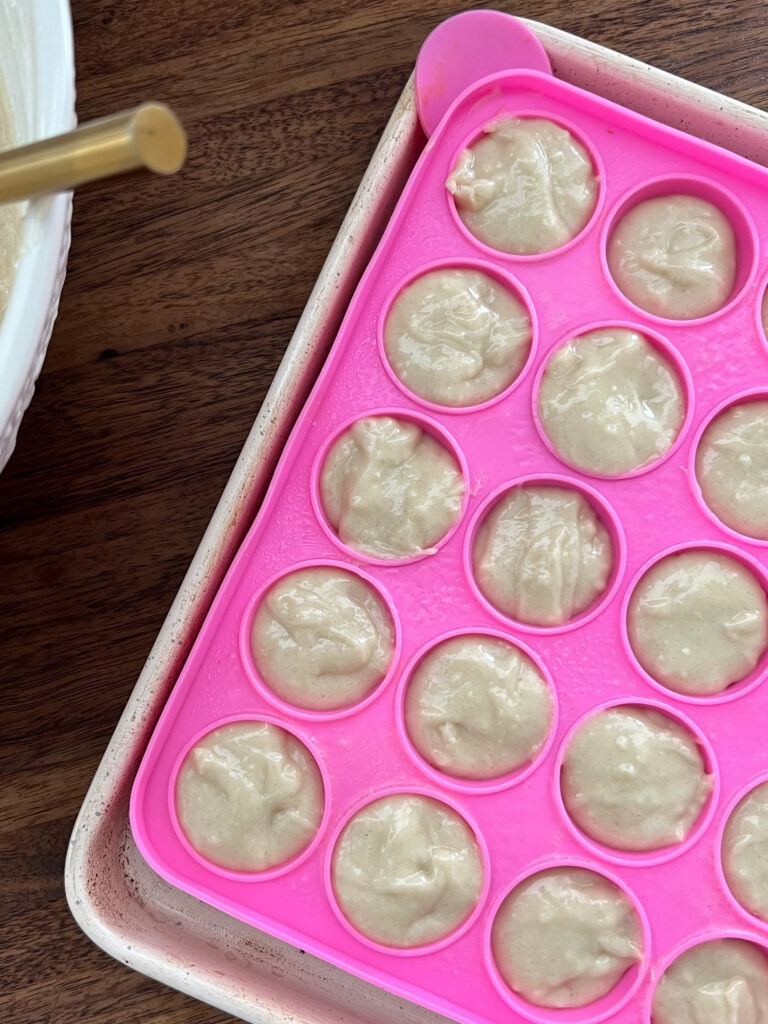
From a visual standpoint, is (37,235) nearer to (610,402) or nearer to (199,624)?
(199,624)

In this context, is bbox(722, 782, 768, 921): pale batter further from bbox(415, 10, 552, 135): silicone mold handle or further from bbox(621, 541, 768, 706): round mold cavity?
bbox(415, 10, 552, 135): silicone mold handle

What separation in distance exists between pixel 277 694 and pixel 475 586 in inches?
9.1

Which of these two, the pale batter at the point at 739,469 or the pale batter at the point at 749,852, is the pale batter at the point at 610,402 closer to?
the pale batter at the point at 739,469

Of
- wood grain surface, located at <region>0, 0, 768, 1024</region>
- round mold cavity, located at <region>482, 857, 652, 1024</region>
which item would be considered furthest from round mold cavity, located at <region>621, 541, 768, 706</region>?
wood grain surface, located at <region>0, 0, 768, 1024</region>

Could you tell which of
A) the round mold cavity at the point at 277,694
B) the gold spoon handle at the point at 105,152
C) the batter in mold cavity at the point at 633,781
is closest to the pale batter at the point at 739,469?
the batter in mold cavity at the point at 633,781

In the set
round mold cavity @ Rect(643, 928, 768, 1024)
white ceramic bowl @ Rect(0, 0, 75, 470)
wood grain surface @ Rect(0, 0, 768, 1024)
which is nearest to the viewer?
white ceramic bowl @ Rect(0, 0, 75, 470)

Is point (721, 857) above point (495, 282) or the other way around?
the other way around

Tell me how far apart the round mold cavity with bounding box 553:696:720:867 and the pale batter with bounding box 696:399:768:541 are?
20 centimetres

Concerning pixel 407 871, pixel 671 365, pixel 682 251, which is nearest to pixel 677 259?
pixel 682 251

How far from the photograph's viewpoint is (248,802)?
0.98 m

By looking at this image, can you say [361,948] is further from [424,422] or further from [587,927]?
[424,422]

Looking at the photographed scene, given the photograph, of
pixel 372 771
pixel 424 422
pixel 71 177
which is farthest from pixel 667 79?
pixel 372 771

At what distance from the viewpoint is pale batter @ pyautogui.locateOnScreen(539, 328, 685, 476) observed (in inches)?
37.9

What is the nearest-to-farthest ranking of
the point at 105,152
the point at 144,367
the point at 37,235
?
1. the point at 105,152
2. the point at 37,235
3. the point at 144,367
